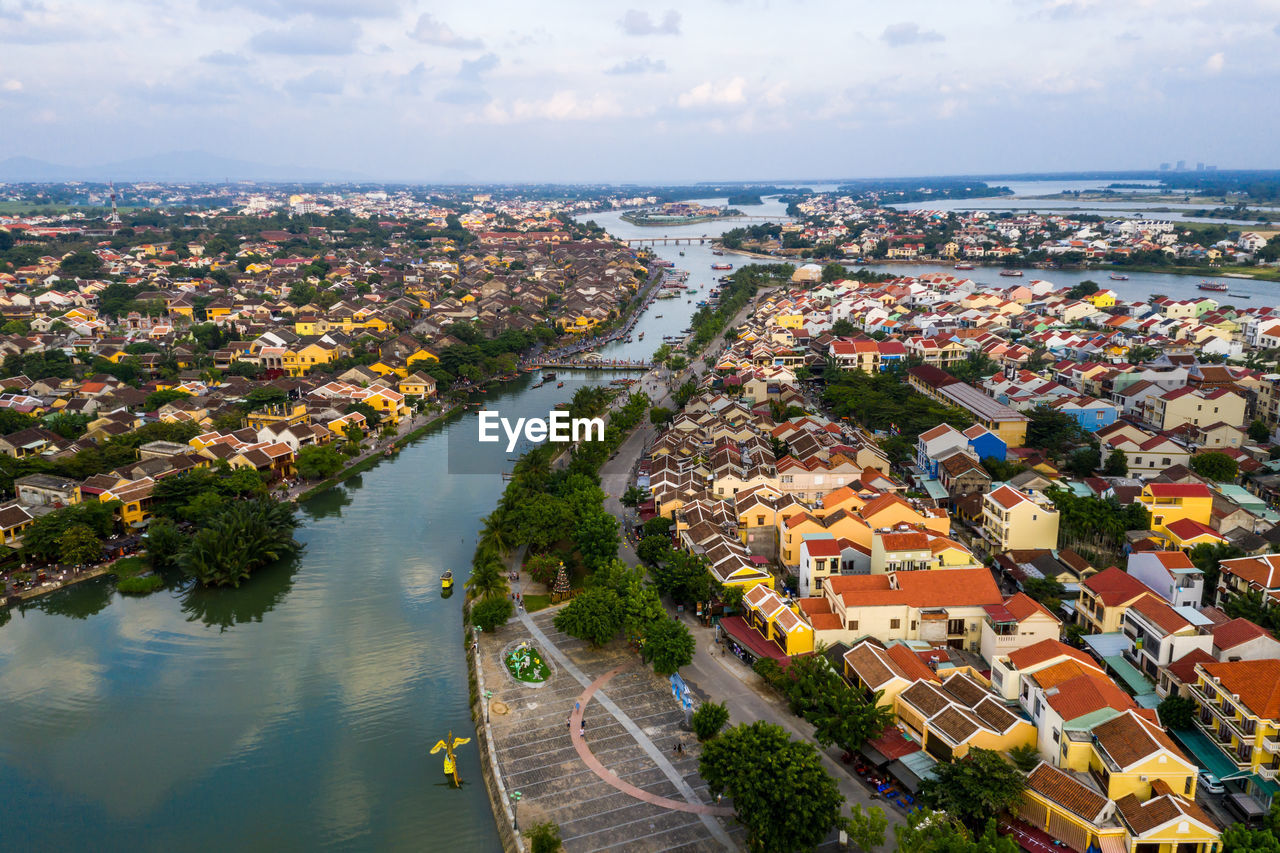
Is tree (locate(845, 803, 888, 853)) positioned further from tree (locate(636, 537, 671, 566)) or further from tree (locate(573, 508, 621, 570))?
tree (locate(573, 508, 621, 570))

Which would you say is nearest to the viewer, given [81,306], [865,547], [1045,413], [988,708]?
[988,708]

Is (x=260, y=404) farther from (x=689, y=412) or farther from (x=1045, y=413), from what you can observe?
(x=1045, y=413)

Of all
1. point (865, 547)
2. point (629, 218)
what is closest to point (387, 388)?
point (865, 547)

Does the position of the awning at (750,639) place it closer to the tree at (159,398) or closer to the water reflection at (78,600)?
the water reflection at (78,600)

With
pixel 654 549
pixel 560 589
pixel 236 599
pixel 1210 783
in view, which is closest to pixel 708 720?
pixel 560 589

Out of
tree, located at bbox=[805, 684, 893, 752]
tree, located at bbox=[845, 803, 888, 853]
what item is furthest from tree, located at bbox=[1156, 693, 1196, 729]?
tree, located at bbox=[845, 803, 888, 853]

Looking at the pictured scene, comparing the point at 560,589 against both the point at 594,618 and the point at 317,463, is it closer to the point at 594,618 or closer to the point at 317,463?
the point at 594,618
